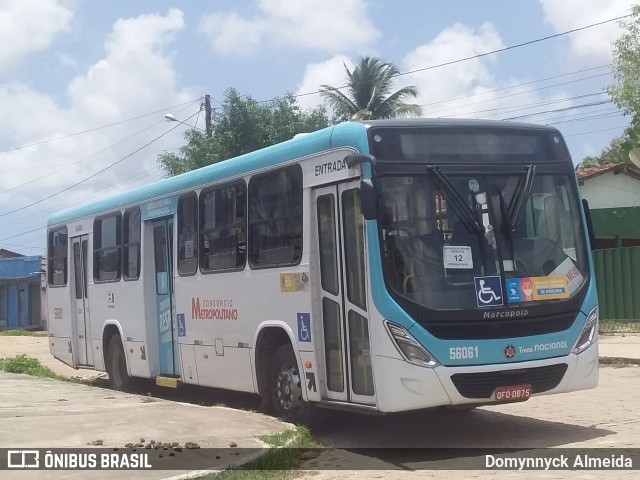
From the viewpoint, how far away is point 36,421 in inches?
416

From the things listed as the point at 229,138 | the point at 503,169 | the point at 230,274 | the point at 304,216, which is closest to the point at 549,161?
the point at 503,169

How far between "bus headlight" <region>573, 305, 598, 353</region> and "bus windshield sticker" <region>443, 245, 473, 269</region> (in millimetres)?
1426

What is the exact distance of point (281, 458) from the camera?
8875 millimetres

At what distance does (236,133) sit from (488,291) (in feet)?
93.6

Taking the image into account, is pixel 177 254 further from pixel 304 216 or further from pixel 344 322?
pixel 344 322

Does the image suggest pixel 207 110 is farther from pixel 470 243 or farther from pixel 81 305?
pixel 470 243

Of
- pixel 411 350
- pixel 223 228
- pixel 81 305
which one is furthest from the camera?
pixel 81 305

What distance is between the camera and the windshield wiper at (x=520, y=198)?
9.23m

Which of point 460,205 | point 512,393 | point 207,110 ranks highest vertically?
point 207,110

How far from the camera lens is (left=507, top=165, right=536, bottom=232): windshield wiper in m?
9.23

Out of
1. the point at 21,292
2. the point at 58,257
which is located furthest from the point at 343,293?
the point at 21,292

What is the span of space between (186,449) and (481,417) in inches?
155

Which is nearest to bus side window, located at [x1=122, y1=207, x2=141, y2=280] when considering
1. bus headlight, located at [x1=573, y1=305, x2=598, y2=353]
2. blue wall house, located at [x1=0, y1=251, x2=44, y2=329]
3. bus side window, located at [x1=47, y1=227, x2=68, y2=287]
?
bus side window, located at [x1=47, y1=227, x2=68, y2=287]

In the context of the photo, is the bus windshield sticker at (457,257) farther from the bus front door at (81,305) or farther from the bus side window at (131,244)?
the bus front door at (81,305)
